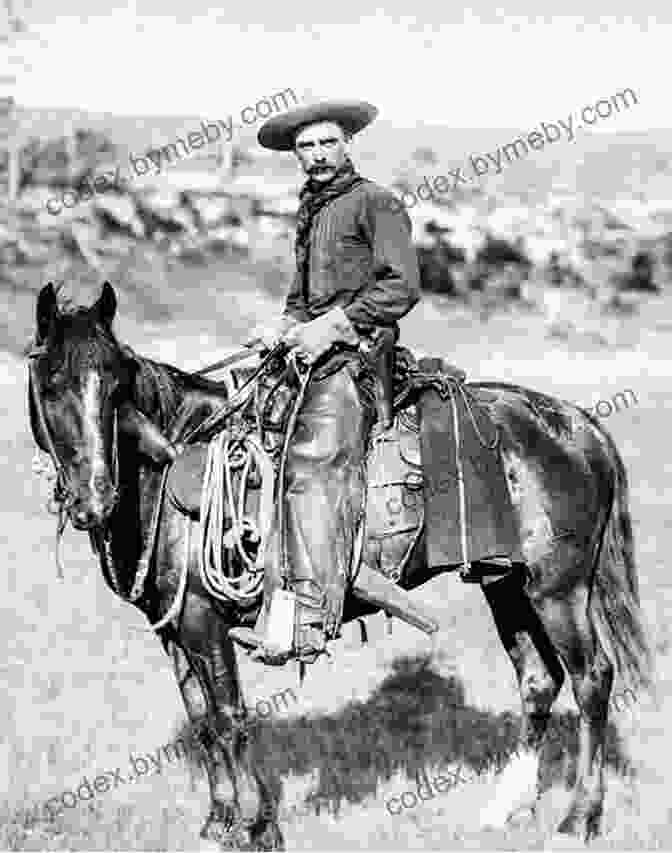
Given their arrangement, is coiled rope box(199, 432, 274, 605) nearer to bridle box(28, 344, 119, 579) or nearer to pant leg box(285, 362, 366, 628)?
pant leg box(285, 362, 366, 628)

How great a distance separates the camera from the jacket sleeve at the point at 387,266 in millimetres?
6703

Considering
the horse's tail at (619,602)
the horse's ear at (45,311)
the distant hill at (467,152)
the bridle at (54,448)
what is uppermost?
the distant hill at (467,152)

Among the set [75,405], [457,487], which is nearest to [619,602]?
[457,487]

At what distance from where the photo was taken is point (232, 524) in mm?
6770

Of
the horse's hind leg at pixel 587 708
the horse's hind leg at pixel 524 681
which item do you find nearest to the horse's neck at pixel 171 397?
the horse's hind leg at pixel 524 681

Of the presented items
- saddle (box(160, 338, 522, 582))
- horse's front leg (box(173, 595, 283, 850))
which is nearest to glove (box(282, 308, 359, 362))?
saddle (box(160, 338, 522, 582))

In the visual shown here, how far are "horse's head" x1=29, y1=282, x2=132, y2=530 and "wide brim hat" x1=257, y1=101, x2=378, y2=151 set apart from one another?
140 centimetres

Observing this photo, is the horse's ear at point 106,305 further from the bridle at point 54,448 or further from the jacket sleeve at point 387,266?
the jacket sleeve at point 387,266

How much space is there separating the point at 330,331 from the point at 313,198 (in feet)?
2.78

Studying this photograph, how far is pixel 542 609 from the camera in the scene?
24.4 ft

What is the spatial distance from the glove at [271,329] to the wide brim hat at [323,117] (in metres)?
0.97

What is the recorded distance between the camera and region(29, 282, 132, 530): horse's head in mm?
6234

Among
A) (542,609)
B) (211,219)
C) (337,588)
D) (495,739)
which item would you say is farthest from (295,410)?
(211,219)

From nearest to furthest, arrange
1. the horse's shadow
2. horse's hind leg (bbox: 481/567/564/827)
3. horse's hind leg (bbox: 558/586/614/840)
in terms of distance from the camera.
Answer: horse's hind leg (bbox: 558/586/614/840)
horse's hind leg (bbox: 481/567/564/827)
the horse's shadow
